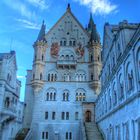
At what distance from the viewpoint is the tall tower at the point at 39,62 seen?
43.8 metres

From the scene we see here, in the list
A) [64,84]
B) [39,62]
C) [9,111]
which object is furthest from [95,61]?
[9,111]

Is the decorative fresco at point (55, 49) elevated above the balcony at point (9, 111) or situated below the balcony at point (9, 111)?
above

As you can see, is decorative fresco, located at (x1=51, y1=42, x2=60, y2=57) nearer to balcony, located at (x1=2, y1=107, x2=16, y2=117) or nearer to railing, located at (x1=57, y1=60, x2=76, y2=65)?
railing, located at (x1=57, y1=60, x2=76, y2=65)

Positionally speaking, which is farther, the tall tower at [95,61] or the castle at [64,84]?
the tall tower at [95,61]

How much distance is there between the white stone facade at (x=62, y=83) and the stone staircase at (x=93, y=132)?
336cm

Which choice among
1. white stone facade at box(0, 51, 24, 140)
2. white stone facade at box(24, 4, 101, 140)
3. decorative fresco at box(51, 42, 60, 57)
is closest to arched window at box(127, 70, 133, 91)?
white stone facade at box(0, 51, 24, 140)

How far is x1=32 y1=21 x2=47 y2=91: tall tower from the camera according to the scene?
4378cm

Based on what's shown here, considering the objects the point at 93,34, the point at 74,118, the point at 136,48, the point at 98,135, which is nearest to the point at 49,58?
the point at 93,34

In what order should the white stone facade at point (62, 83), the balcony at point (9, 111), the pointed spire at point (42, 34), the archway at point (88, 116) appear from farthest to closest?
the pointed spire at point (42, 34), the archway at point (88, 116), the white stone facade at point (62, 83), the balcony at point (9, 111)

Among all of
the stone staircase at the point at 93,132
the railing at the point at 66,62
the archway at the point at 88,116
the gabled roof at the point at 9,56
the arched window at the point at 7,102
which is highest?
the railing at the point at 66,62

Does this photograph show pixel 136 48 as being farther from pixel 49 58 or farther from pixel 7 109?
pixel 49 58

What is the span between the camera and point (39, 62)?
149 feet

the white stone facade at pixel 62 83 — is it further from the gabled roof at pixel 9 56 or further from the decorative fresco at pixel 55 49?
the gabled roof at pixel 9 56

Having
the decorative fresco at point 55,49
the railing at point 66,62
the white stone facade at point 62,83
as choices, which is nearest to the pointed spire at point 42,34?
the white stone facade at point 62,83
